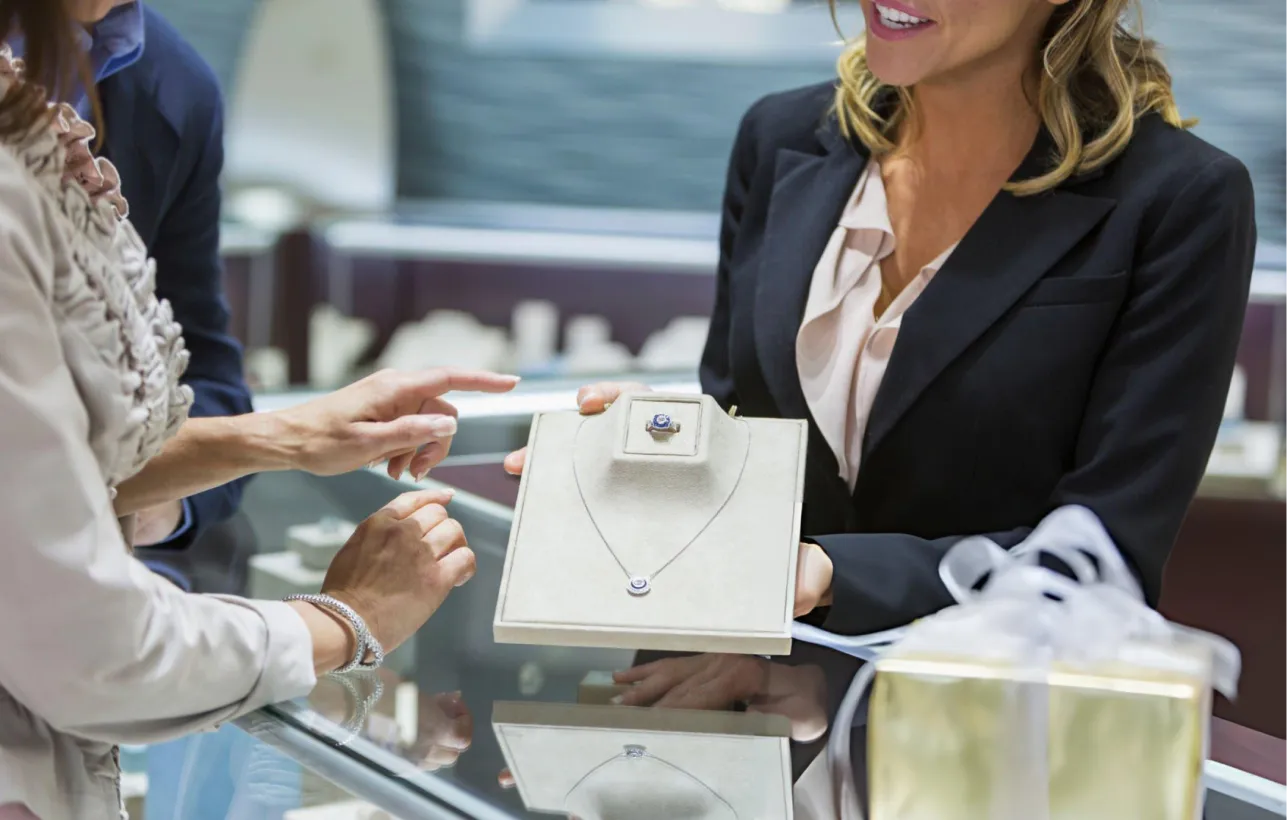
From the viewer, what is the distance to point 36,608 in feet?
2.40

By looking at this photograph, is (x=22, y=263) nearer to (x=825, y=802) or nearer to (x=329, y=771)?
(x=329, y=771)

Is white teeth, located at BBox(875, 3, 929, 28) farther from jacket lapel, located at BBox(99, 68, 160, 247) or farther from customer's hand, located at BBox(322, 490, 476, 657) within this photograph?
jacket lapel, located at BBox(99, 68, 160, 247)

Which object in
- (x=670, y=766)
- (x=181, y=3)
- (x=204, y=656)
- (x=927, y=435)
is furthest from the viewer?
(x=181, y=3)

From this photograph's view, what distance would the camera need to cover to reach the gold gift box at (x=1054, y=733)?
79cm

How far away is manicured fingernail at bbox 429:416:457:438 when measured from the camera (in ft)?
4.00

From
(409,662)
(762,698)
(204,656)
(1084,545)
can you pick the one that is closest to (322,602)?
(409,662)

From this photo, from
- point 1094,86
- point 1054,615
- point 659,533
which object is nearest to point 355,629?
point 659,533

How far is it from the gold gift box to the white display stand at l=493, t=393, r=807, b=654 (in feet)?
0.58

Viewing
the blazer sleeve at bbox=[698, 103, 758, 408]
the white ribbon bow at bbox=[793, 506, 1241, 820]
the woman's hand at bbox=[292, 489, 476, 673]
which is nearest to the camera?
the white ribbon bow at bbox=[793, 506, 1241, 820]

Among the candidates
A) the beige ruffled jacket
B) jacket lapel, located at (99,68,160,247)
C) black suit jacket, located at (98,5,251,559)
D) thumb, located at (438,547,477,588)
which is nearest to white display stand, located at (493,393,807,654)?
thumb, located at (438,547,477,588)

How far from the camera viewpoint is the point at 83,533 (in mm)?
737

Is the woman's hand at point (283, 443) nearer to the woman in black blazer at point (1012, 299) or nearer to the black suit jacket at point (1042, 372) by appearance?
the woman in black blazer at point (1012, 299)

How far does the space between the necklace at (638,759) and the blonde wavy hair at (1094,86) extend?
2.26 feet

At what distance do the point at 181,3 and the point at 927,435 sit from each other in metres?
4.12
